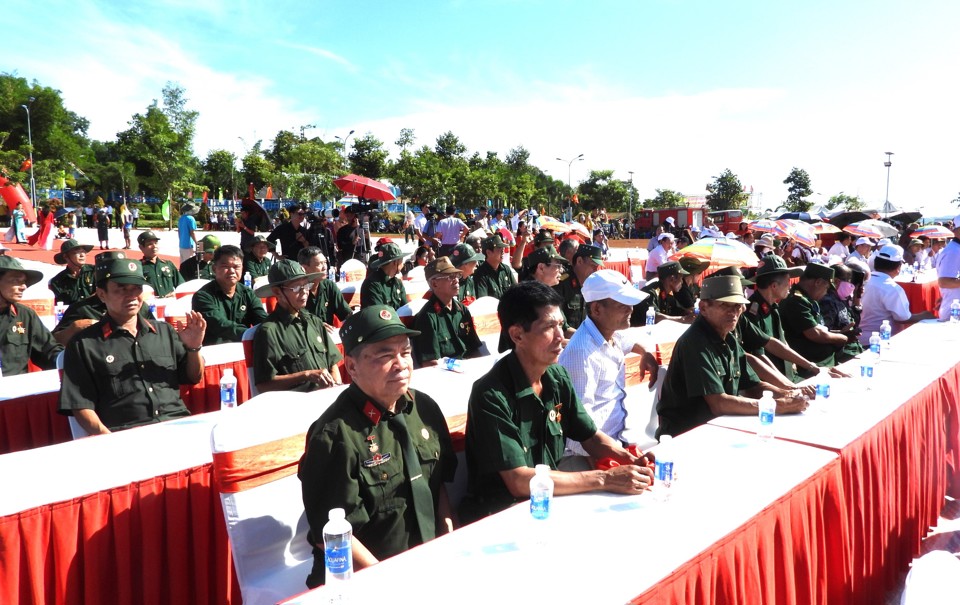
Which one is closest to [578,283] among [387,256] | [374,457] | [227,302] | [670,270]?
[670,270]

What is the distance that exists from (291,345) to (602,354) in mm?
2193

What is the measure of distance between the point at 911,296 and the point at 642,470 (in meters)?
9.98

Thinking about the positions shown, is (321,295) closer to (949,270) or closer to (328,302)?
(328,302)

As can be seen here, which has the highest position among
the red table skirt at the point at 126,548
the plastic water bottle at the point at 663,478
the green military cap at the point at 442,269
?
the green military cap at the point at 442,269

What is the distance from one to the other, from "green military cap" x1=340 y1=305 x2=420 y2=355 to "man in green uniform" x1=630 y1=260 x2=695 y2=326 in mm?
5240

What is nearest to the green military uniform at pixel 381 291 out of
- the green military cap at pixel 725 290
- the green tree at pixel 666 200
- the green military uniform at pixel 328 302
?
the green military uniform at pixel 328 302

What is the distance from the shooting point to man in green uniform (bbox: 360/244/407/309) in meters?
7.20

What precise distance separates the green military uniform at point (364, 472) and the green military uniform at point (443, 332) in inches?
98.6

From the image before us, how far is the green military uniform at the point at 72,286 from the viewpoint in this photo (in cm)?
700

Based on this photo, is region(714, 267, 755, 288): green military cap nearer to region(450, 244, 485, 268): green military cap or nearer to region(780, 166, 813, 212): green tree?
region(450, 244, 485, 268): green military cap

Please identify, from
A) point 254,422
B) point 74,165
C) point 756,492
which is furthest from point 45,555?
point 74,165

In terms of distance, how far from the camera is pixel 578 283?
6.75 m

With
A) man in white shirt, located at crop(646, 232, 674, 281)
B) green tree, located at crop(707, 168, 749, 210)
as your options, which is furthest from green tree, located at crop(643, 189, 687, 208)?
man in white shirt, located at crop(646, 232, 674, 281)

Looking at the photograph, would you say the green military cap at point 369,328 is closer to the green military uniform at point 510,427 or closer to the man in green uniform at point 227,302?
the green military uniform at point 510,427
